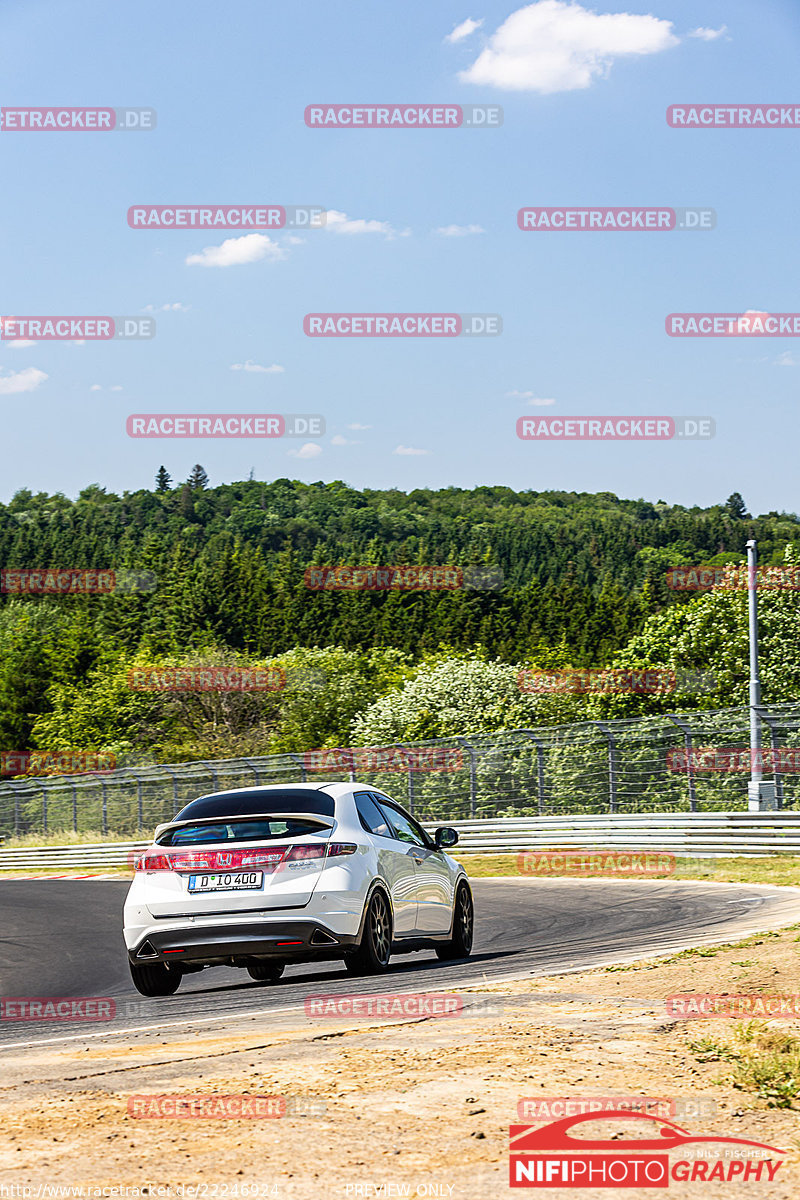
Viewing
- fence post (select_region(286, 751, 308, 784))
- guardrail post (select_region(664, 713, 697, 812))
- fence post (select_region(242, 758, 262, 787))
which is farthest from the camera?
fence post (select_region(286, 751, 308, 784))

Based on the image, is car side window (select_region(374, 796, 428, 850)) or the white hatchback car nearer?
the white hatchback car

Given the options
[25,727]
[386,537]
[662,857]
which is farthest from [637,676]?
[386,537]

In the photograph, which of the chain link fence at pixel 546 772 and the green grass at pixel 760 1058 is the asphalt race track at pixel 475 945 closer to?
the green grass at pixel 760 1058

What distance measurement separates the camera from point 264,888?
9211mm

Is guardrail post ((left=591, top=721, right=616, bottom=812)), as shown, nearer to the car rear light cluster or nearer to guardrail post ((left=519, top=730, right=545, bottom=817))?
guardrail post ((left=519, top=730, right=545, bottom=817))

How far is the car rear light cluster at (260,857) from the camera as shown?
30.5 feet

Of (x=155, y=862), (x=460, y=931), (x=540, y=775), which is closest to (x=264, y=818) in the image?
(x=155, y=862)

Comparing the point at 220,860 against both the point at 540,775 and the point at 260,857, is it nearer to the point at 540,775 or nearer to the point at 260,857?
the point at 260,857

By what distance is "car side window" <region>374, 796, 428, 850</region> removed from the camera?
1089cm

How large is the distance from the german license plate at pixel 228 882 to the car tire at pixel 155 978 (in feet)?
2.87

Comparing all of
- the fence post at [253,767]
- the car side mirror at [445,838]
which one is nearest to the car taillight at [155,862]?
the car side mirror at [445,838]

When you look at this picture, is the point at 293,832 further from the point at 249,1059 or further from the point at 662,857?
the point at 662,857

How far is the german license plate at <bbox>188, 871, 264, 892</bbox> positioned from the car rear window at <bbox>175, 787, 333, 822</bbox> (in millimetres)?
459

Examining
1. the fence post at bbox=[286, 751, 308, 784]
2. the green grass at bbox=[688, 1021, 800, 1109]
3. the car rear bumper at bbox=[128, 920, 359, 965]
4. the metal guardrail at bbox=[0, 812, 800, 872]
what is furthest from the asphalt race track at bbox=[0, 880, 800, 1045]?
the fence post at bbox=[286, 751, 308, 784]
